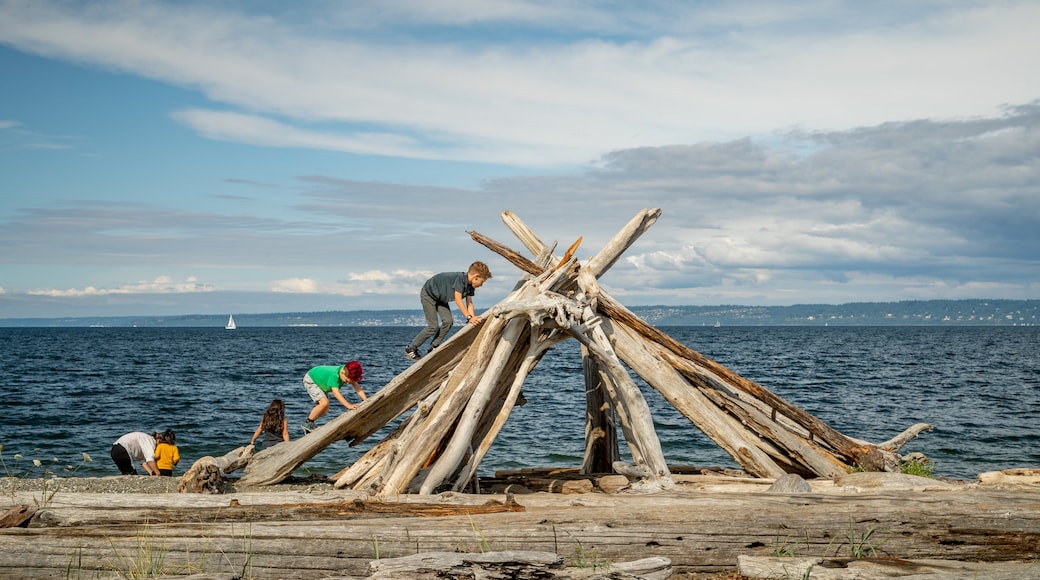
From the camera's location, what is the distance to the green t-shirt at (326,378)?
11.8m

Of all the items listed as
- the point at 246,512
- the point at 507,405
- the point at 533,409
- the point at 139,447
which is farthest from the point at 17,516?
the point at 533,409

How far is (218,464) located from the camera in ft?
32.7

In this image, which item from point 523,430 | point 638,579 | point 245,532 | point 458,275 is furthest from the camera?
point 523,430

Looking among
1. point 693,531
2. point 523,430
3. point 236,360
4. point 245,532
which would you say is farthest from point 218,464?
point 236,360

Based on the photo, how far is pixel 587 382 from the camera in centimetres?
1104

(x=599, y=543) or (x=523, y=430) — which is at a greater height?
(x=599, y=543)

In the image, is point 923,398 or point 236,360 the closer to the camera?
point 923,398

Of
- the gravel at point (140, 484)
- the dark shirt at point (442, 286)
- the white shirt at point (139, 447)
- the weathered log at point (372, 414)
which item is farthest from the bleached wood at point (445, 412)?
the white shirt at point (139, 447)

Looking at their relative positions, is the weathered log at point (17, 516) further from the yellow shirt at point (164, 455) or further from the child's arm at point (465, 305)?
the yellow shirt at point (164, 455)

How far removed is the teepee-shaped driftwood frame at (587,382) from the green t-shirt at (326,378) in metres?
1.43

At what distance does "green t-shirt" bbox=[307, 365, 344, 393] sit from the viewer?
11.8 m

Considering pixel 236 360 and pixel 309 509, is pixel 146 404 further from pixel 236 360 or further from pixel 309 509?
pixel 236 360

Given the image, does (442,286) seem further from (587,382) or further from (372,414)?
(587,382)

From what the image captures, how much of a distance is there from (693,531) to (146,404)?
1021 inches
